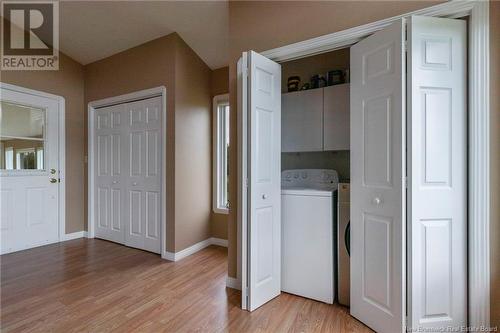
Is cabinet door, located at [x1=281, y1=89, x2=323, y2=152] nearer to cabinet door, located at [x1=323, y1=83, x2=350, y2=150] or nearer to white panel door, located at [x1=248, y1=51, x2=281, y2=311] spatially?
cabinet door, located at [x1=323, y1=83, x2=350, y2=150]

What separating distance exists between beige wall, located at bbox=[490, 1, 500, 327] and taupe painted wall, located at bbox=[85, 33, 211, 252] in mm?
2834

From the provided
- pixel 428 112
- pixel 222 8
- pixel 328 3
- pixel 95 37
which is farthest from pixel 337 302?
pixel 95 37

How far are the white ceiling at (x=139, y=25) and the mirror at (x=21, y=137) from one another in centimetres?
108

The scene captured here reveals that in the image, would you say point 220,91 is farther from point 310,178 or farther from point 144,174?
point 310,178

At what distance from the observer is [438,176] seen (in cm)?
155

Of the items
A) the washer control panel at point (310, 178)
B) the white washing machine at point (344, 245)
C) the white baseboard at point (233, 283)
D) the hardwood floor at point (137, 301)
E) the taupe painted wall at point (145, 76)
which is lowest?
the hardwood floor at point (137, 301)

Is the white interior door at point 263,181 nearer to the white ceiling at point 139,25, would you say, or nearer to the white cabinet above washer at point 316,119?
the white cabinet above washer at point 316,119

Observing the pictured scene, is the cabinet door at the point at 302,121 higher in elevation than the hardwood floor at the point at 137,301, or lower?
higher

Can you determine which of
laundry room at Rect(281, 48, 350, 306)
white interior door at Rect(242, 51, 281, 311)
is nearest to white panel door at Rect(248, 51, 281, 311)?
white interior door at Rect(242, 51, 281, 311)

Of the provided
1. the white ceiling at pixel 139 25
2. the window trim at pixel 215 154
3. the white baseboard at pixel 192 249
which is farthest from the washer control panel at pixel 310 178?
the white ceiling at pixel 139 25

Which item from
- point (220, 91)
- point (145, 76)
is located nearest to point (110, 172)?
point (145, 76)

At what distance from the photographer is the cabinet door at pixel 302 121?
96.0 inches

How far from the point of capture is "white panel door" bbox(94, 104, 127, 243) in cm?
353

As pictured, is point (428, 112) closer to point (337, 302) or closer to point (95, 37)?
point (337, 302)
